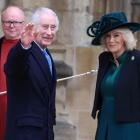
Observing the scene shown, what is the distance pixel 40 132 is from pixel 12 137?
0.70 ft

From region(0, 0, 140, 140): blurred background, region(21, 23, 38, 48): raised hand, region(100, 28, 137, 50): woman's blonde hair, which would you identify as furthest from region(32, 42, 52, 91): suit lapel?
region(0, 0, 140, 140): blurred background

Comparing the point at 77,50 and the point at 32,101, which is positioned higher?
the point at 77,50

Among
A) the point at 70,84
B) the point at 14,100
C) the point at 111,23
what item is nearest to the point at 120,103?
the point at 111,23

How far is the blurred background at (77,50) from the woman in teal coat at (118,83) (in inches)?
62.4

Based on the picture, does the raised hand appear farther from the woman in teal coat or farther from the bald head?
the bald head

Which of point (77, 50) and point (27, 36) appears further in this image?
point (77, 50)

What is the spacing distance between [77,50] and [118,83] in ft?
6.31

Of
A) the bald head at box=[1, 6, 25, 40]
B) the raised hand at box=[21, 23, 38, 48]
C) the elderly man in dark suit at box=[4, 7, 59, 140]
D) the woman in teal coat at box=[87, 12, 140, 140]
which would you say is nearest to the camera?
the raised hand at box=[21, 23, 38, 48]

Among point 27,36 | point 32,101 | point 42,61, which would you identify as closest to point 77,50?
point 42,61

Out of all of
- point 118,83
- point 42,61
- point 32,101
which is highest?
point 42,61

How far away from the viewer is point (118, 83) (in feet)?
8.73

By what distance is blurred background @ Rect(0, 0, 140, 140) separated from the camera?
14.8ft

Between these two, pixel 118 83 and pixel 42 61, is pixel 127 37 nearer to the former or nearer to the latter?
pixel 118 83

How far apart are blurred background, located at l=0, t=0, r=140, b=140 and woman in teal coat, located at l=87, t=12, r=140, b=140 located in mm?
1585
